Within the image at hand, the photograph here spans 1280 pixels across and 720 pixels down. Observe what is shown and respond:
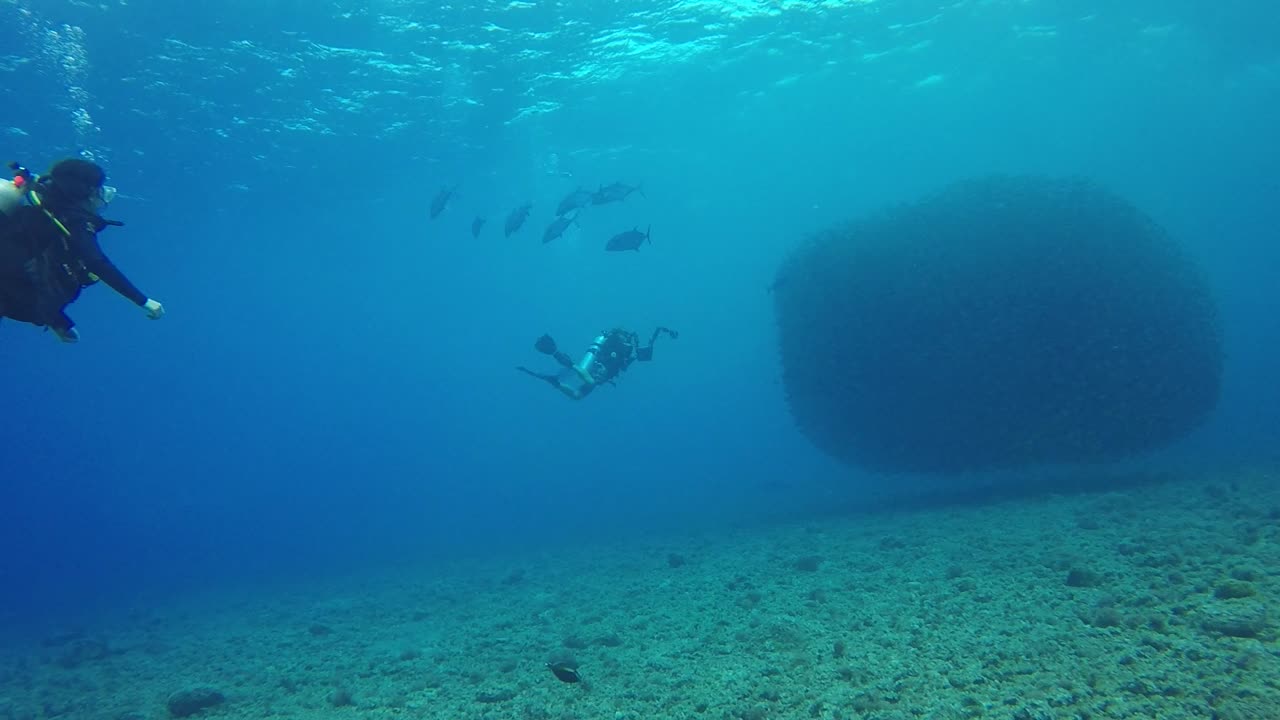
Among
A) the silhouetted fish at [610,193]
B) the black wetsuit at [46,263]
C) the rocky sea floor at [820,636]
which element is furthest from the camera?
the silhouetted fish at [610,193]

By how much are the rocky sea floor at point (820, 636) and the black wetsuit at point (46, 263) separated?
509 cm

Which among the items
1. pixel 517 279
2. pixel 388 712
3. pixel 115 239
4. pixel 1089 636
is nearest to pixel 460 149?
pixel 115 239

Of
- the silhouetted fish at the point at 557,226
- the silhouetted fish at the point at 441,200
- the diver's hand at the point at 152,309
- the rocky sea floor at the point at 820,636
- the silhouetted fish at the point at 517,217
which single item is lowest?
the rocky sea floor at the point at 820,636

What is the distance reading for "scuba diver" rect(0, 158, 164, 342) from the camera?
411 centimetres

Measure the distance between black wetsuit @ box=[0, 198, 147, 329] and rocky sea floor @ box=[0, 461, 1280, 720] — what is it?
16.7ft

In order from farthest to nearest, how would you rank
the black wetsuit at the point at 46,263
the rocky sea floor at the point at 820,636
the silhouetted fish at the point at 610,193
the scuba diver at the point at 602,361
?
1. the silhouetted fish at the point at 610,193
2. the scuba diver at the point at 602,361
3. the rocky sea floor at the point at 820,636
4. the black wetsuit at the point at 46,263

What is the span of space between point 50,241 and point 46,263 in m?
0.15

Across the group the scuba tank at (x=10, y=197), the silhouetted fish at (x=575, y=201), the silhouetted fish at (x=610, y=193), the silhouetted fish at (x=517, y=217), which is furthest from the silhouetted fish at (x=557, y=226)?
the scuba tank at (x=10, y=197)

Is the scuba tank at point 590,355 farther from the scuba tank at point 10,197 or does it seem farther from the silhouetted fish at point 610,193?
the scuba tank at point 10,197

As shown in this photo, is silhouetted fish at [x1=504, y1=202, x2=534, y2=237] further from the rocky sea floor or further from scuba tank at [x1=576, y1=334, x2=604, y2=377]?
the rocky sea floor

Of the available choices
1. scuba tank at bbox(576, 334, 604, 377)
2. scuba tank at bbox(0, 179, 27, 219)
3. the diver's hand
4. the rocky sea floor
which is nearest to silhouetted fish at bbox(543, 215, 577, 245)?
scuba tank at bbox(576, 334, 604, 377)

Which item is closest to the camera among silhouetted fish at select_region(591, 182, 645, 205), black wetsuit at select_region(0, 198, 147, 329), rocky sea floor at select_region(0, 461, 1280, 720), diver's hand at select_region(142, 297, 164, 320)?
black wetsuit at select_region(0, 198, 147, 329)

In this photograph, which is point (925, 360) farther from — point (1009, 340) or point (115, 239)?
point (115, 239)

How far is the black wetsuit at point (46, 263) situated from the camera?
4.09 meters
